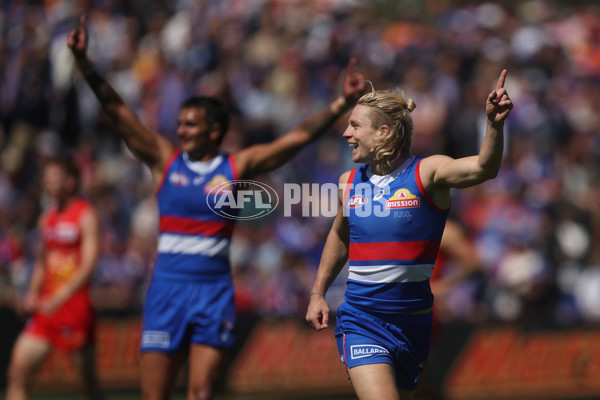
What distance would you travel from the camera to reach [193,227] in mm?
7242

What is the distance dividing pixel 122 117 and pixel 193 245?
1173mm

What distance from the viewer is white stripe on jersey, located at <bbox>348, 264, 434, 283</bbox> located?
5.70m

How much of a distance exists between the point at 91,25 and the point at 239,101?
3.26 m

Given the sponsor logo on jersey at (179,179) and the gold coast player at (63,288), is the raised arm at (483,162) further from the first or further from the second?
the gold coast player at (63,288)

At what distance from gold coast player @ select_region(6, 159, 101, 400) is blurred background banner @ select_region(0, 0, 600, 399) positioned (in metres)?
2.77

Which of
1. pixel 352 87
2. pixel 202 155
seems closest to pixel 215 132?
pixel 202 155

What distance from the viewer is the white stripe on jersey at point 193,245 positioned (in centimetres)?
720

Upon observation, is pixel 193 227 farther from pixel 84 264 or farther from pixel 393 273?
pixel 393 273

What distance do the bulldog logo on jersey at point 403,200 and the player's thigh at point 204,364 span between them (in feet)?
7.04

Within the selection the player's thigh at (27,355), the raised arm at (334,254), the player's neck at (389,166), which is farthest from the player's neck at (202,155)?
the player's thigh at (27,355)

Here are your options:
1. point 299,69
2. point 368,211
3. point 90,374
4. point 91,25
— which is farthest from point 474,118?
point 368,211

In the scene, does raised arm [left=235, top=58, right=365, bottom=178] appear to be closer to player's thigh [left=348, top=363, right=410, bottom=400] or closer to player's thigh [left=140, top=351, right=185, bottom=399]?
player's thigh [left=140, top=351, right=185, bottom=399]

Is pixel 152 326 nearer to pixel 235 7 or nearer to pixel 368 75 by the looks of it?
pixel 368 75

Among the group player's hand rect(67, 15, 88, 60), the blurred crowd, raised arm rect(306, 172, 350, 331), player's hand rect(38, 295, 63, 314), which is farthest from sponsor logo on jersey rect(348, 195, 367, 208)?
the blurred crowd
